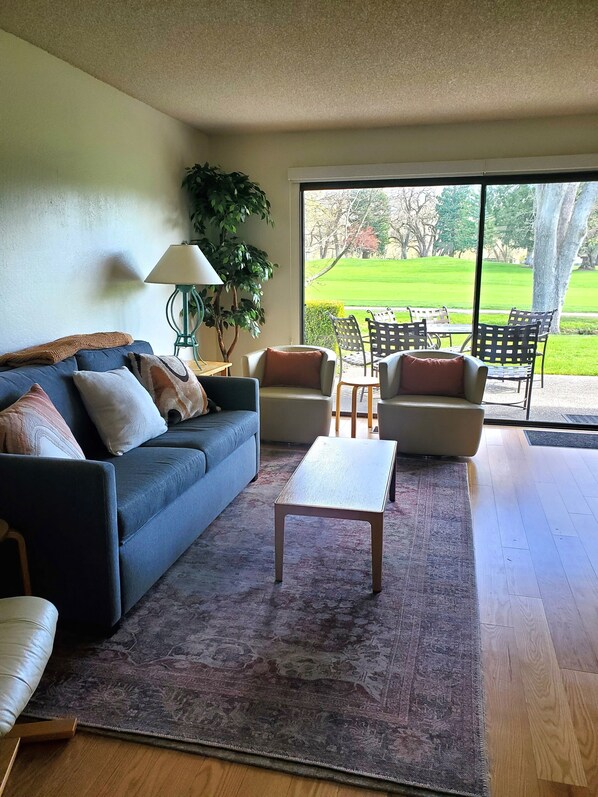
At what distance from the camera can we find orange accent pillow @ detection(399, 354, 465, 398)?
4414 mm

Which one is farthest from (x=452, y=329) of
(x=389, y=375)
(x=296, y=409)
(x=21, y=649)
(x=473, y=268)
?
(x=21, y=649)

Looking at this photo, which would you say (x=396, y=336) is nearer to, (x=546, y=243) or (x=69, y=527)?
(x=546, y=243)

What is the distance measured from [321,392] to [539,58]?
249 centimetres

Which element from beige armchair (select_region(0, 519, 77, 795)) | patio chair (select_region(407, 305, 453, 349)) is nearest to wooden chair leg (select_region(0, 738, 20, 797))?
beige armchair (select_region(0, 519, 77, 795))

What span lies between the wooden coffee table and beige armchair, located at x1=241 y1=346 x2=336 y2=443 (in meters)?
1.12

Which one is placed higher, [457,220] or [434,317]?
[457,220]

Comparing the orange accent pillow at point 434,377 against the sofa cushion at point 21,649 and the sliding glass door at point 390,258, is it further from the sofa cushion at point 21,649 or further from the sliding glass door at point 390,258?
the sofa cushion at point 21,649

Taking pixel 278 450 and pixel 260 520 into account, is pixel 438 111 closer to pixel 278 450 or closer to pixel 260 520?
pixel 278 450

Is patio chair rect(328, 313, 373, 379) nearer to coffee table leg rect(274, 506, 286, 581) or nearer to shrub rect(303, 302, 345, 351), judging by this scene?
shrub rect(303, 302, 345, 351)

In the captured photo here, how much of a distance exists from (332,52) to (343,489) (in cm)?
227

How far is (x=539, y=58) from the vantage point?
3213 mm

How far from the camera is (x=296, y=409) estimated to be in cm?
441

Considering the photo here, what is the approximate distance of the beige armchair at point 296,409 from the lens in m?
4.38

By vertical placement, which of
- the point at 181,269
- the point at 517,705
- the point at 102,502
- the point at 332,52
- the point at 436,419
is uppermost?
the point at 332,52
